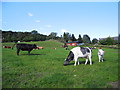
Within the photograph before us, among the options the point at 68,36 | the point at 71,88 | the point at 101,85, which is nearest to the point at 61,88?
the point at 71,88

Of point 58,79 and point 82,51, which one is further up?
point 82,51

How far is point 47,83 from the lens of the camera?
6207mm

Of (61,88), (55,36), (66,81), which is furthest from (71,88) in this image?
(55,36)

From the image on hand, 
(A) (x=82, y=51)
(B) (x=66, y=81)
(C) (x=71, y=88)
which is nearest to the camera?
(C) (x=71, y=88)

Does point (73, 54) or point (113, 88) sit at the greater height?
point (73, 54)

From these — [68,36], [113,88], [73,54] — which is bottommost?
[113,88]

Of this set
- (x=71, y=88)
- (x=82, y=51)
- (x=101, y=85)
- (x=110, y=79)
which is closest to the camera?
(x=71, y=88)

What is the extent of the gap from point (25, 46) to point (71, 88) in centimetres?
1473

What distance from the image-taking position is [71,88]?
5.60 metres

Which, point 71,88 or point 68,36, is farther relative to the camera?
point 68,36

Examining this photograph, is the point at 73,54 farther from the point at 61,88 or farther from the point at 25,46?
the point at 25,46

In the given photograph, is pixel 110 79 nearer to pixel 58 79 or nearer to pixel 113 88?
pixel 113 88

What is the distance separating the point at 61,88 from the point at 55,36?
142166 mm

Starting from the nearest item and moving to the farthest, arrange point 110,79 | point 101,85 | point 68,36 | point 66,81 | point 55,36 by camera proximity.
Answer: point 101,85 < point 66,81 < point 110,79 < point 68,36 < point 55,36
